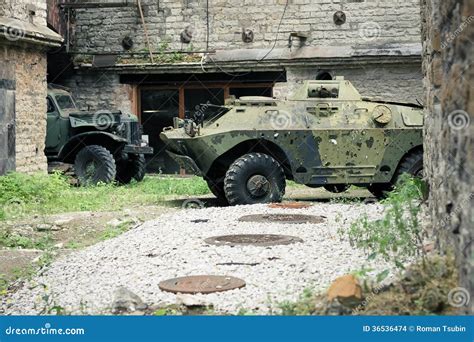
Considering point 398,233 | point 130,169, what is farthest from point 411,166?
point 130,169

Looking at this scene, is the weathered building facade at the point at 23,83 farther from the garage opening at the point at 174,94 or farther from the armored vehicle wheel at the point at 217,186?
the garage opening at the point at 174,94

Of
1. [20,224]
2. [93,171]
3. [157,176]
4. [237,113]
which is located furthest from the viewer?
[157,176]

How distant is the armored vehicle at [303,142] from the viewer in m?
13.8

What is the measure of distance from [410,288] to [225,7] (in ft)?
54.7

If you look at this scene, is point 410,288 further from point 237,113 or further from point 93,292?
point 237,113

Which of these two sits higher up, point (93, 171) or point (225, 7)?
point (225, 7)

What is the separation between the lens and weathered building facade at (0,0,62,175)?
630 inches

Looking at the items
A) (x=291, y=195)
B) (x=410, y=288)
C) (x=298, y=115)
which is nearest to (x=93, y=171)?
(x=291, y=195)

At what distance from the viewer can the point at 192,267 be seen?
24.7 ft

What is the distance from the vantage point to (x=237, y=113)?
1421 centimetres

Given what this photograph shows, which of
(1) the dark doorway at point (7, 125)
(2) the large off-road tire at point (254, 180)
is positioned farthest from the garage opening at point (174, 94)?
(2) the large off-road tire at point (254, 180)

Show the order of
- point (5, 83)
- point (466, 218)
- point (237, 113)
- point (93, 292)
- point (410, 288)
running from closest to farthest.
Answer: point (466, 218) < point (410, 288) < point (93, 292) < point (237, 113) < point (5, 83)

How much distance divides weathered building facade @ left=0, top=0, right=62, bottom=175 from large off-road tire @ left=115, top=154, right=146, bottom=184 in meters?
1.71

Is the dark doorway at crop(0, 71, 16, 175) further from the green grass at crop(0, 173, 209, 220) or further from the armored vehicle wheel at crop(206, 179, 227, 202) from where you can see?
the armored vehicle wheel at crop(206, 179, 227, 202)
